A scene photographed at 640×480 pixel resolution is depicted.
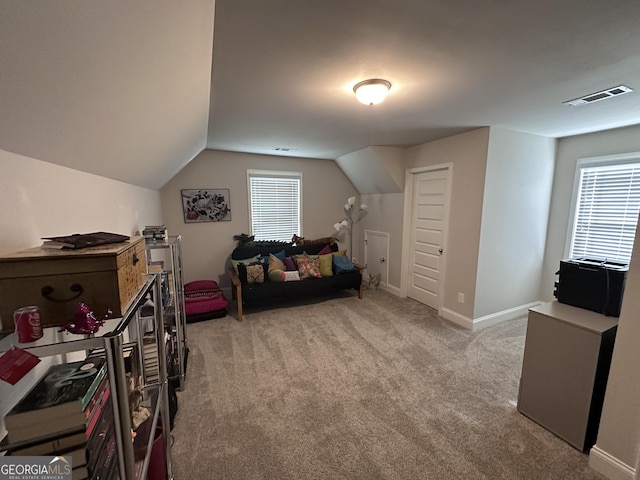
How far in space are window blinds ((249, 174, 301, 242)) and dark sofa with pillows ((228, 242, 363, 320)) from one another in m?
0.37

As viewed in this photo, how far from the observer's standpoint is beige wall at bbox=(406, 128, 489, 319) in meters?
3.01

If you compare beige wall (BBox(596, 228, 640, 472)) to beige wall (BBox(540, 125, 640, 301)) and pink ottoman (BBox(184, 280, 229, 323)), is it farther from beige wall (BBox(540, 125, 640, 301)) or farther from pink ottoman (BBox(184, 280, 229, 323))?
pink ottoman (BBox(184, 280, 229, 323))

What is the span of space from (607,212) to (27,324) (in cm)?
492

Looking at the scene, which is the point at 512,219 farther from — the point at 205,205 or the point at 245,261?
the point at 205,205

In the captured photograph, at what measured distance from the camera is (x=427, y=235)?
3.85 meters

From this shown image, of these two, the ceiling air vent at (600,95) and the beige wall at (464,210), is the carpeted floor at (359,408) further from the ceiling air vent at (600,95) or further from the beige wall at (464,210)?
the ceiling air vent at (600,95)

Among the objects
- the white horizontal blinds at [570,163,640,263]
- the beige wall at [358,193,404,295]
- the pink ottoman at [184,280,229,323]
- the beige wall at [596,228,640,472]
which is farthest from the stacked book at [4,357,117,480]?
the white horizontal blinds at [570,163,640,263]

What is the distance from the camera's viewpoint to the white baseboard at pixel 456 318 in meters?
3.21

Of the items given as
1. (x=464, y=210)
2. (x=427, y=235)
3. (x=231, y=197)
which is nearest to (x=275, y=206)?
(x=231, y=197)

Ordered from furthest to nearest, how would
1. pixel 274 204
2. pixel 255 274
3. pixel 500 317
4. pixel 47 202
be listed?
pixel 274 204 < pixel 255 274 < pixel 500 317 < pixel 47 202

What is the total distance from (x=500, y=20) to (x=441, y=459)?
2.39 meters

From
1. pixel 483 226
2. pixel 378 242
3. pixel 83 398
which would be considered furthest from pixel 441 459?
pixel 378 242

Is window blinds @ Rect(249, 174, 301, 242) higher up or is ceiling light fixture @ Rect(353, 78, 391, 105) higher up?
ceiling light fixture @ Rect(353, 78, 391, 105)

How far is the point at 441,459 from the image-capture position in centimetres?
158
